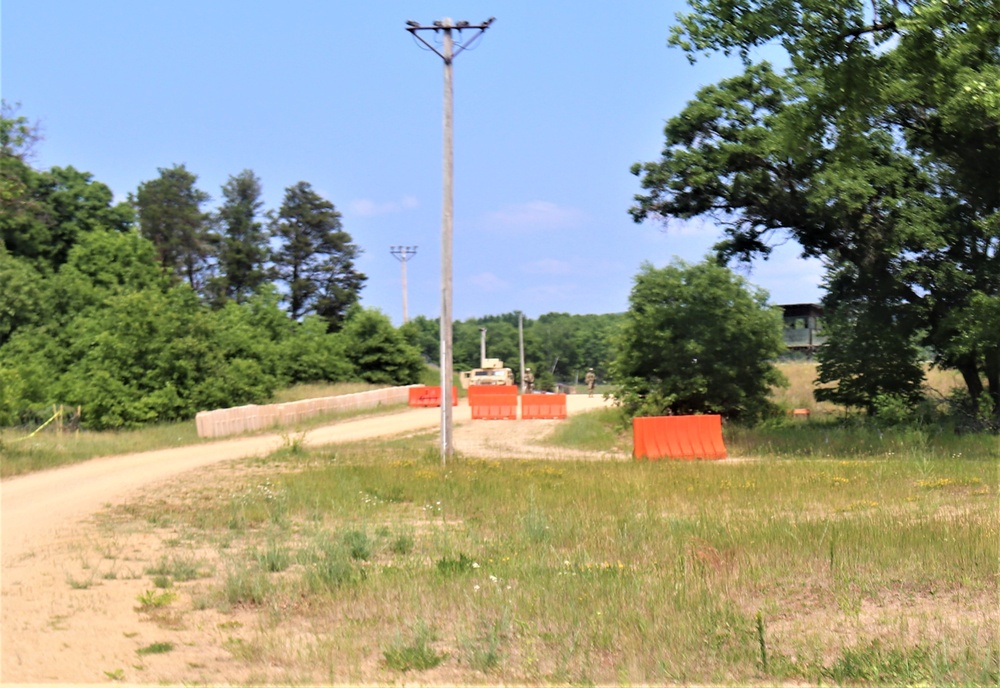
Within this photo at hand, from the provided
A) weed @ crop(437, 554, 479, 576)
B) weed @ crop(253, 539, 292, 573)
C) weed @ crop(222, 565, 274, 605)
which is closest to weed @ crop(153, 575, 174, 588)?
weed @ crop(222, 565, 274, 605)

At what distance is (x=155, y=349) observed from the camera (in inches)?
1334

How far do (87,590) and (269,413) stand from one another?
2559 cm

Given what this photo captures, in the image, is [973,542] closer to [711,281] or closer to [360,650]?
[360,650]

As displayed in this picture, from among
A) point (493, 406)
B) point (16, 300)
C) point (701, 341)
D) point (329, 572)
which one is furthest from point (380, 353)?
point (329, 572)

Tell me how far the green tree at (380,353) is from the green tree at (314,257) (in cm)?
A: 2530

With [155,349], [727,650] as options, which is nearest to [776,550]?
[727,650]

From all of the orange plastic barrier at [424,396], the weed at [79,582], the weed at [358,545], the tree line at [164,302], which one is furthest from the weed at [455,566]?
the orange plastic barrier at [424,396]

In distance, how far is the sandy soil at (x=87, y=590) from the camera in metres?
6.61

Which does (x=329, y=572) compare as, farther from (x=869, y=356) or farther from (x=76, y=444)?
(x=869, y=356)

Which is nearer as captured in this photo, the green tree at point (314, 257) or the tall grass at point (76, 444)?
the tall grass at point (76, 444)

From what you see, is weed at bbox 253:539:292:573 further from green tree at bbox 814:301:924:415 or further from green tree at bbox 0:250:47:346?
green tree at bbox 0:250:47:346

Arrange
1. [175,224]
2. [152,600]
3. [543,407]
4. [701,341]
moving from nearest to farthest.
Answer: [152,600]
[701,341]
[543,407]
[175,224]

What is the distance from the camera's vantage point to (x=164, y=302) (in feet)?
115

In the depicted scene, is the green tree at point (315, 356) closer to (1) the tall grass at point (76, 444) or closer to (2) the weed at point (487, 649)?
(1) the tall grass at point (76, 444)
